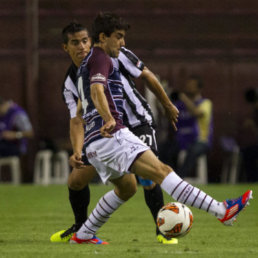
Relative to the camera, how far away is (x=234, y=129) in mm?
18594

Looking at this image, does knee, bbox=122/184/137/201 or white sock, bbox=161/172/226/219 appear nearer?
white sock, bbox=161/172/226/219

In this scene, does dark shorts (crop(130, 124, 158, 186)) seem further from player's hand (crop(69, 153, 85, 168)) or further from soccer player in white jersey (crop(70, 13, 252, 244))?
player's hand (crop(69, 153, 85, 168))

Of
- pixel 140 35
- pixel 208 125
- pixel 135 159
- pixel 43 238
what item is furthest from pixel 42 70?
pixel 135 159

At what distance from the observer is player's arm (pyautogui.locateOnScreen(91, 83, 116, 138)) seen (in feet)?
19.2

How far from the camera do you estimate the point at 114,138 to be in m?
6.02

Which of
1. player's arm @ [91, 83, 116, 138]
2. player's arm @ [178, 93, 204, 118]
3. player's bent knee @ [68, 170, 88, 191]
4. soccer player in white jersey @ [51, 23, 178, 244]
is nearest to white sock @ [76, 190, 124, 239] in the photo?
soccer player in white jersey @ [51, 23, 178, 244]

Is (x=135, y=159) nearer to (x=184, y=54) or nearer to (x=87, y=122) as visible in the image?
(x=87, y=122)

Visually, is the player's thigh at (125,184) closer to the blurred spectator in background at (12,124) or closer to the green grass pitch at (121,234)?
the green grass pitch at (121,234)

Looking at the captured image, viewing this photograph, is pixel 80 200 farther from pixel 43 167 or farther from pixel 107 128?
pixel 43 167

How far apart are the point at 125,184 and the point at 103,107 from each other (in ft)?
2.85

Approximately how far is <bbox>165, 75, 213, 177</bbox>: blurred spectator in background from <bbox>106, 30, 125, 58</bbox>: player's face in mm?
8027

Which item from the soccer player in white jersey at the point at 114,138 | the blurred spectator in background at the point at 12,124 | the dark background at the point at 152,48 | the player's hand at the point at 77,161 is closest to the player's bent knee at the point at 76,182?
the player's hand at the point at 77,161

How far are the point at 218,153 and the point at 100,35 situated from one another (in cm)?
1246

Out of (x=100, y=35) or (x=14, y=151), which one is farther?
(x=14, y=151)
